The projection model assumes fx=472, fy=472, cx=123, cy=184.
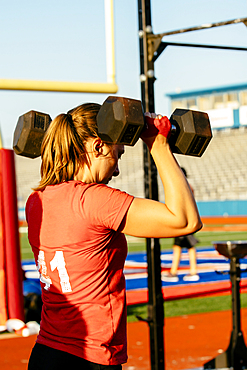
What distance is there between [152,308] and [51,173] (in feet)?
5.22

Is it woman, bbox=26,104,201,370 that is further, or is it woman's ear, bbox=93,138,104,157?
woman's ear, bbox=93,138,104,157

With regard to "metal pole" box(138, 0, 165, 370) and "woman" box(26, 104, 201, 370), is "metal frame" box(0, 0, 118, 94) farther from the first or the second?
"woman" box(26, 104, 201, 370)

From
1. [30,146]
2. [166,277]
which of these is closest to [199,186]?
[166,277]

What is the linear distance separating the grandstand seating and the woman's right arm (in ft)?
85.0

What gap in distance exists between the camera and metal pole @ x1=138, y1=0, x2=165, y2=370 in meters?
2.87

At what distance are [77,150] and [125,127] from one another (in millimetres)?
189

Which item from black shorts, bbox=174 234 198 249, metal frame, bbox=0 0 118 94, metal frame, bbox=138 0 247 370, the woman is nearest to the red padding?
metal frame, bbox=0 0 118 94

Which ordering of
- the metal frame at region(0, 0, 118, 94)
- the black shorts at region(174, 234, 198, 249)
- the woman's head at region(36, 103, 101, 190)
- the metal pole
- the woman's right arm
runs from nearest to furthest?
the woman's right arm
the woman's head at region(36, 103, 101, 190)
the metal pole
the metal frame at region(0, 0, 118, 94)
the black shorts at region(174, 234, 198, 249)

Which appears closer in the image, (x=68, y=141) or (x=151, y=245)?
(x=68, y=141)

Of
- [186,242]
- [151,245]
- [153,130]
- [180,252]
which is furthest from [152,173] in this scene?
[180,252]

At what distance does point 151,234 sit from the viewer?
145cm

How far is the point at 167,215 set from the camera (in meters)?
1.43

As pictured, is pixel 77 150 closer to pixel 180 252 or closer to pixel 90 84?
pixel 90 84

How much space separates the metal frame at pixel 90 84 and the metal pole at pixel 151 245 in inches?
21.4
